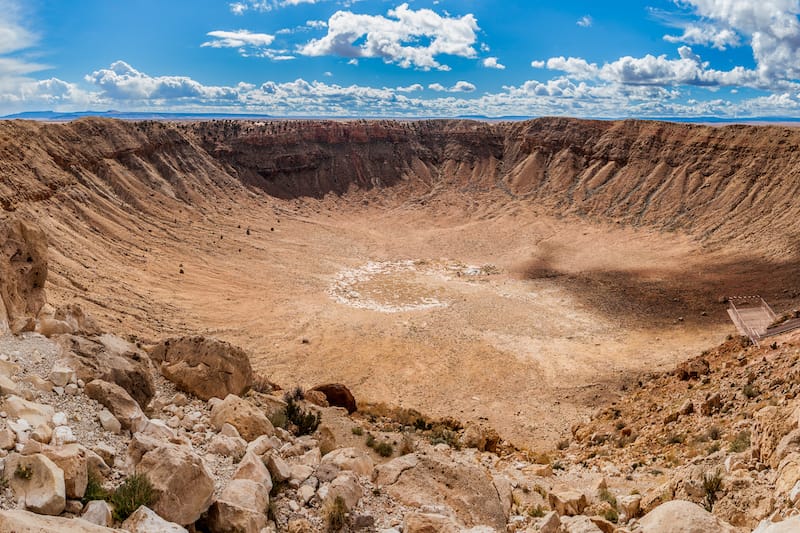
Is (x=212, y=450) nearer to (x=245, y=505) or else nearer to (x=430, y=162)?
(x=245, y=505)

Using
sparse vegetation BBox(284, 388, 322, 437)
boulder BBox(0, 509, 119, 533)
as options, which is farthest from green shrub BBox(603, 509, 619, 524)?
boulder BBox(0, 509, 119, 533)

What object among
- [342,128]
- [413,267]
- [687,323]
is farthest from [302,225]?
[687,323]

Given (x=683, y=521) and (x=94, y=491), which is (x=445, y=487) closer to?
(x=683, y=521)

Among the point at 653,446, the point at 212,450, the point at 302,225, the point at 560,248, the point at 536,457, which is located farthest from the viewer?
the point at 302,225

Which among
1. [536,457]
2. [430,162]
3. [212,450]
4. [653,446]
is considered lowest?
[536,457]

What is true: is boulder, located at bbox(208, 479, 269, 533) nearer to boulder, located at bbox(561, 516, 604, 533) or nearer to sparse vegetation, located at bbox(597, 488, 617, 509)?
boulder, located at bbox(561, 516, 604, 533)

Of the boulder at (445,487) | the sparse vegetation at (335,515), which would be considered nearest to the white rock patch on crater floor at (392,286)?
the boulder at (445,487)

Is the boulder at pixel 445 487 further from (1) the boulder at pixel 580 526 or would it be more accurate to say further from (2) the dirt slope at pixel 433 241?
(2) the dirt slope at pixel 433 241
